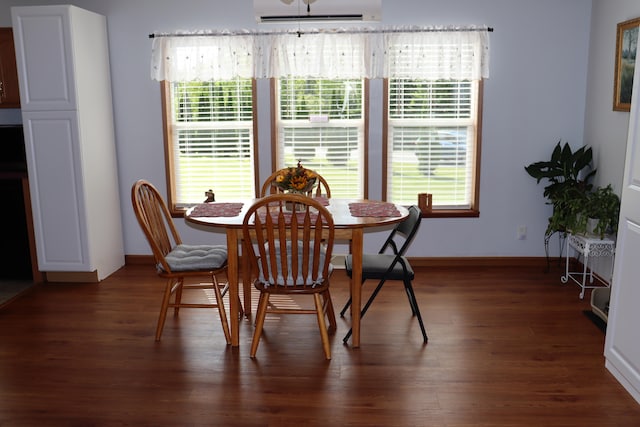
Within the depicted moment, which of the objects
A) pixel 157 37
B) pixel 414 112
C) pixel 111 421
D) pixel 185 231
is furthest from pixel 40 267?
pixel 414 112

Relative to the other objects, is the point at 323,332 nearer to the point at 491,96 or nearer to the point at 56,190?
the point at 56,190

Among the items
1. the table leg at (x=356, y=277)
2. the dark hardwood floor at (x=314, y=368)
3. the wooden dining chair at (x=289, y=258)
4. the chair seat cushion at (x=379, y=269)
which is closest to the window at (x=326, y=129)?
the dark hardwood floor at (x=314, y=368)

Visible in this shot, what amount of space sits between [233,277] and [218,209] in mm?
507

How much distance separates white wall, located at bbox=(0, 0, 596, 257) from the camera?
4523mm

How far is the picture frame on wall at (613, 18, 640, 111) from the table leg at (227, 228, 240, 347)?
274 cm

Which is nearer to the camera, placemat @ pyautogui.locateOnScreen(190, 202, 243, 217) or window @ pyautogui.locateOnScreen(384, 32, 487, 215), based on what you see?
placemat @ pyautogui.locateOnScreen(190, 202, 243, 217)

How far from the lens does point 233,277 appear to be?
3.24 metres

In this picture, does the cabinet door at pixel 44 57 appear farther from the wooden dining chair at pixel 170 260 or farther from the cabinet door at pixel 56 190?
the wooden dining chair at pixel 170 260

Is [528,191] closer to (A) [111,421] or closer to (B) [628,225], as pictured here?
(B) [628,225]

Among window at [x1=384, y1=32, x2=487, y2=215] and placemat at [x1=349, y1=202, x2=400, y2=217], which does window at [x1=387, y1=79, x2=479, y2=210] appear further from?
placemat at [x1=349, y1=202, x2=400, y2=217]

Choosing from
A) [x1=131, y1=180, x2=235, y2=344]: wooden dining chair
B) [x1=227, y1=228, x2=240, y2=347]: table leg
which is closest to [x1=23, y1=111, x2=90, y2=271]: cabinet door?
[x1=131, y1=180, x2=235, y2=344]: wooden dining chair

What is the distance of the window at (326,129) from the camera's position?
472 centimetres

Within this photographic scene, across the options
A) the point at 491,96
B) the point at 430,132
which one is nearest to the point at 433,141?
the point at 430,132

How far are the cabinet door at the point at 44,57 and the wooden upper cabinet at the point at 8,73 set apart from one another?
40cm
